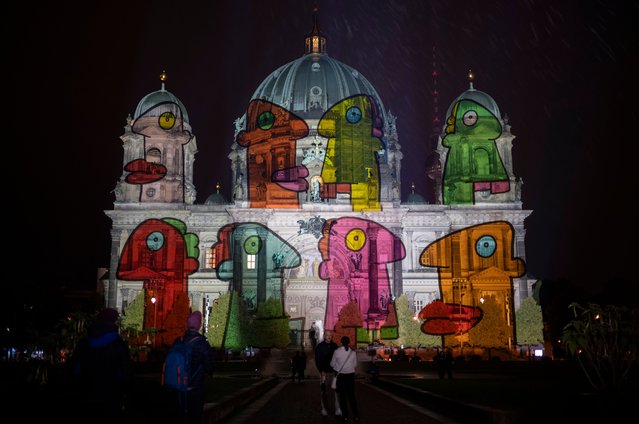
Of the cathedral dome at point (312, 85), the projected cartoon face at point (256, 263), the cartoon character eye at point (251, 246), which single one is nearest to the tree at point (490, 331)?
the projected cartoon face at point (256, 263)

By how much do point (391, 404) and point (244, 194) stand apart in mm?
65369

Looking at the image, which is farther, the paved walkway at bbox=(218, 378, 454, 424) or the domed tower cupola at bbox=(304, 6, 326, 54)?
the domed tower cupola at bbox=(304, 6, 326, 54)

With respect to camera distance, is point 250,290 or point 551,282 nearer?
point 250,290

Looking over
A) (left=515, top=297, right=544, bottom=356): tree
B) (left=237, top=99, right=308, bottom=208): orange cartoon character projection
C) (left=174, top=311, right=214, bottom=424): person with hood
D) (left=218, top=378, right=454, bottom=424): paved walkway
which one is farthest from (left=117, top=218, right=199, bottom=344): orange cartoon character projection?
(left=174, top=311, right=214, bottom=424): person with hood

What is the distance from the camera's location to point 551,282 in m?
123

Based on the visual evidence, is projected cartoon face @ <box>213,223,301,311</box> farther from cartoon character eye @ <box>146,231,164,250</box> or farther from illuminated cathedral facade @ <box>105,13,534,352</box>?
cartoon character eye @ <box>146,231,164,250</box>

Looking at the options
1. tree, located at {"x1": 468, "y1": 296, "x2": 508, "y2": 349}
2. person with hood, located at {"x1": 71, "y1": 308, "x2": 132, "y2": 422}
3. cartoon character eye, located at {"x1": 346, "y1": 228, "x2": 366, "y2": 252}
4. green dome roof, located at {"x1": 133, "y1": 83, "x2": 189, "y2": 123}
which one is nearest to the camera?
person with hood, located at {"x1": 71, "y1": 308, "x2": 132, "y2": 422}

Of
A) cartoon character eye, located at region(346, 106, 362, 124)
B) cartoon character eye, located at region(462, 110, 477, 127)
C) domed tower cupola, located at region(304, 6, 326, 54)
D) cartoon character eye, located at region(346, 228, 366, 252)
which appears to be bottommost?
cartoon character eye, located at region(346, 228, 366, 252)

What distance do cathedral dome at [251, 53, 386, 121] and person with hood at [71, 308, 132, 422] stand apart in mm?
90036

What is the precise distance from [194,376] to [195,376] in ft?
0.09

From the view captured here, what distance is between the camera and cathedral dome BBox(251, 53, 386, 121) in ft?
338

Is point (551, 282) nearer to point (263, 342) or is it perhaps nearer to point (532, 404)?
point (263, 342)

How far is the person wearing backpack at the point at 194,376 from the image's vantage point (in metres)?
12.0

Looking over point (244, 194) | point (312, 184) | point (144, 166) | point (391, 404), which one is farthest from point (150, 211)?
point (391, 404)
